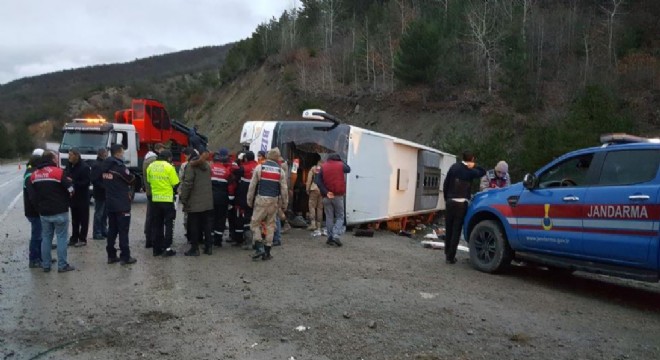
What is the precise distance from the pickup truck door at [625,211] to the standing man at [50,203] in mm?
7002

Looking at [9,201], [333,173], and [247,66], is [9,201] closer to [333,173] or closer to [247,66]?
[333,173]

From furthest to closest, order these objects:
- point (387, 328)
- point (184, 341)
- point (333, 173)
Answer: point (333, 173), point (387, 328), point (184, 341)

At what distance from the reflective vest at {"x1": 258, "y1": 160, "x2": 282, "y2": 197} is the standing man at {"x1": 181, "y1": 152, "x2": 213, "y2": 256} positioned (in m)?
0.95

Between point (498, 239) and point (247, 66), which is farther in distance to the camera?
point (247, 66)

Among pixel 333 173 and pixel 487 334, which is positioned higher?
pixel 333 173

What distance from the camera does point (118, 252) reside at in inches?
375

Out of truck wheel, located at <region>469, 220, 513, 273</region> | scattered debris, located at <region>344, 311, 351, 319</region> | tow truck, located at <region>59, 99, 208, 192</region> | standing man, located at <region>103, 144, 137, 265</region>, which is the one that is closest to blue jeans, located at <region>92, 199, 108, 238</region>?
standing man, located at <region>103, 144, 137, 265</region>

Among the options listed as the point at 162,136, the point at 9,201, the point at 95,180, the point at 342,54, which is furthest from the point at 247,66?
the point at 95,180

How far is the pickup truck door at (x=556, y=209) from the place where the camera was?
733 centimetres

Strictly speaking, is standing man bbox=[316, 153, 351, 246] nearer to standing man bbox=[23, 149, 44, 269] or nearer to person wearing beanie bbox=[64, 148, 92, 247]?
person wearing beanie bbox=[64, 148, 92, 247]

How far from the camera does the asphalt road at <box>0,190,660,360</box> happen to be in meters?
5.09

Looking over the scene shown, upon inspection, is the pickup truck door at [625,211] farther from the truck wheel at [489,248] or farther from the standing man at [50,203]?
the standing man at [50,203]

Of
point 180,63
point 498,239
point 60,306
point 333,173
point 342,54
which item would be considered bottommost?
point 60,306

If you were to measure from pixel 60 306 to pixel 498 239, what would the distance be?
5918 millimetres
